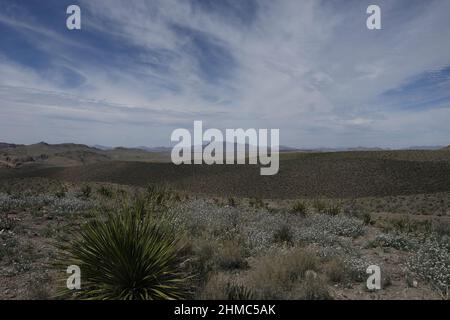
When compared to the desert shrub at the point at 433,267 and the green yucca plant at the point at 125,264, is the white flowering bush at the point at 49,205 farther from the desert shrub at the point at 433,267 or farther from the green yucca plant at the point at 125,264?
the desert shrub at the point at 433,267

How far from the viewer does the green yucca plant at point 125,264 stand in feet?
15.3

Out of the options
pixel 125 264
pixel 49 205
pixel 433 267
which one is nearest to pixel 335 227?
pixel 433 267

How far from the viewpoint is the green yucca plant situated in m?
4.65

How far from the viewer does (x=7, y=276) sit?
5816 mm

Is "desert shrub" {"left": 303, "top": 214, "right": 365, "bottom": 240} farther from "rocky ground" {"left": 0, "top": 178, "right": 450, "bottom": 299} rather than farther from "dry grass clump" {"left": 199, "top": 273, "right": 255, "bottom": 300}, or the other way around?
"dry grass clump" {"left": 199, "top": 273, "right": 255, "bottom": 300}

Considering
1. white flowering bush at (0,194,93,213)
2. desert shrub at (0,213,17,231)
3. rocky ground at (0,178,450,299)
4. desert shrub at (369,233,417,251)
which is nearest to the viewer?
rocky ground at (0,178,450,299)

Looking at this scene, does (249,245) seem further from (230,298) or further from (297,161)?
(297,161)

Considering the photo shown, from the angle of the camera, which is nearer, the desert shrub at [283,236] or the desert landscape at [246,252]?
the desert landscape at [246,252]

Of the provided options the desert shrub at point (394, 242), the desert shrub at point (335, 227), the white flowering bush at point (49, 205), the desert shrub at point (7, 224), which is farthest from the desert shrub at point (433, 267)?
the white flowering bush at point (49, 205)

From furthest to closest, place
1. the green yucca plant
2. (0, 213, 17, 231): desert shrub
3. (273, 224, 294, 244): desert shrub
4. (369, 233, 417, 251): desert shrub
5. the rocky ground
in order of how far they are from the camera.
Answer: (0, 213, 17, 231): desert shrub, (273, 224, 294, 244): desert shrub, (369, 233, 417, 251): desert shrub, the rocky ground, the green yucca plant

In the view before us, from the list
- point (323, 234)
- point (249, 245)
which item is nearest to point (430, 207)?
point (323, 234)

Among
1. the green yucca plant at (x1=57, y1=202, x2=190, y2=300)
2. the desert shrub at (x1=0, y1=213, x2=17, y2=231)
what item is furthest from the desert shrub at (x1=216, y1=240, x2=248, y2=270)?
the desert shrub at (x1=0, y1=213, x2=17, y2=231)

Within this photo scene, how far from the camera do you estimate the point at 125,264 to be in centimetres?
475

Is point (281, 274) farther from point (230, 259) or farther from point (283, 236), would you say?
point (283, 236)
